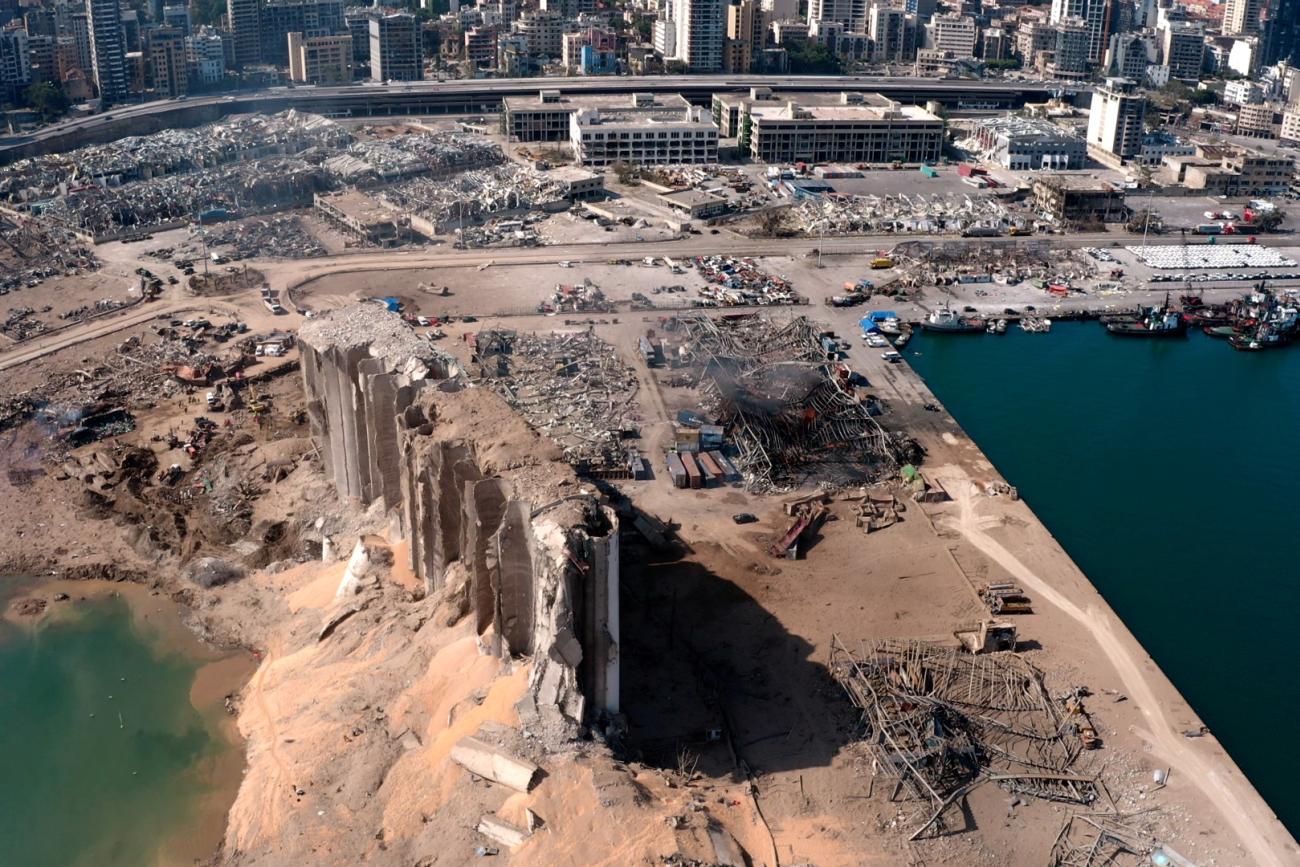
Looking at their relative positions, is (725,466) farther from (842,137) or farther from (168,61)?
(168,61)

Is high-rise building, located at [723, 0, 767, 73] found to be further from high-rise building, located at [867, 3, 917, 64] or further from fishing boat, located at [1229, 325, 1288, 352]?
fishing boat, located at [1229, 325, 1288, 352]

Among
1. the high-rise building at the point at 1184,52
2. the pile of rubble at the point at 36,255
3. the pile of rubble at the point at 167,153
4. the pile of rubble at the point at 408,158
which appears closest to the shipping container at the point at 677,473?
the pile of rubble at the point at 36,255

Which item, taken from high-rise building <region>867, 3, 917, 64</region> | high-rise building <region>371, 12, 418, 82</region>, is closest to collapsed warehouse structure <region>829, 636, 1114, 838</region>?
high-rise building <region>371, 12, 418, 82</region>

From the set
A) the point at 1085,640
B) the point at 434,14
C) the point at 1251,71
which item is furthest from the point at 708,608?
the point at 434,14

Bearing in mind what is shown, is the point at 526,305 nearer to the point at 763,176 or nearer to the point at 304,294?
the point at 304,294

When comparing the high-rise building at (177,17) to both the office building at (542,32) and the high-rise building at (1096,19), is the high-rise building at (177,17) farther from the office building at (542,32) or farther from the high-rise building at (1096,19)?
the high-rise building at (1096,19)

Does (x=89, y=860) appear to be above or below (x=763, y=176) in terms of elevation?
below

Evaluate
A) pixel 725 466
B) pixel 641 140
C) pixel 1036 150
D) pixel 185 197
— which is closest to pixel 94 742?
pixel 725 466
